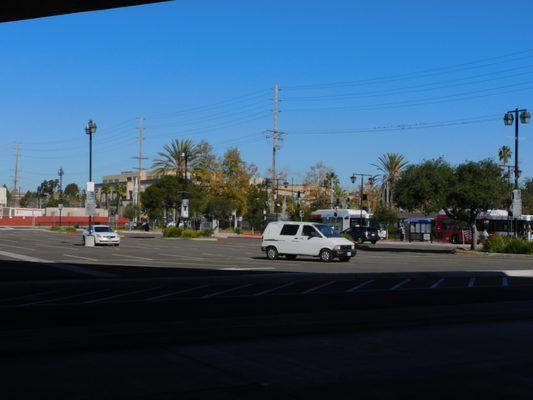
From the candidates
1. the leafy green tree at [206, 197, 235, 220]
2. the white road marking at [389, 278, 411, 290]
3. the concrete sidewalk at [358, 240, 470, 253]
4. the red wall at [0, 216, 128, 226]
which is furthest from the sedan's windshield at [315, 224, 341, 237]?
the red wall at [0, 216, 128, 226]

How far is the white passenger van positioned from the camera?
32250 millimetres

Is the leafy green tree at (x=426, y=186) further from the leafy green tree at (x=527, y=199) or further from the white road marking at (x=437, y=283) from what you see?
the white road marking at (x=437, y=283)

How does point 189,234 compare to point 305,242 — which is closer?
point 305,242

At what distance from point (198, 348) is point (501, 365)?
13.9 ft

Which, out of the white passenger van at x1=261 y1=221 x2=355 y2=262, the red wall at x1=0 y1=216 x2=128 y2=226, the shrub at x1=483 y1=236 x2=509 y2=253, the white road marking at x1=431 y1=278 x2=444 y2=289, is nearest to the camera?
the white road marking at x1=431 y1=278 x2=444 y2=289

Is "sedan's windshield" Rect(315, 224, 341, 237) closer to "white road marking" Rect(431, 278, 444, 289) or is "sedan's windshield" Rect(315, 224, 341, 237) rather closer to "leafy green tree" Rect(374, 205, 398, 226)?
"white road marking" Rect(431, 278, 444, 289)

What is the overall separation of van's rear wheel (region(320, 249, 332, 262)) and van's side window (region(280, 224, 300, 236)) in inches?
67.2

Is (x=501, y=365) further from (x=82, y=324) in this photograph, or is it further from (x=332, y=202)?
(x=332, y=202)

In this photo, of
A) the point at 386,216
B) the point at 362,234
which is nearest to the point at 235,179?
the point at 386,216

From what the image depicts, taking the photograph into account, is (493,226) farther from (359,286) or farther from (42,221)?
(42,221)

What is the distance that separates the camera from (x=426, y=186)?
44500 mm

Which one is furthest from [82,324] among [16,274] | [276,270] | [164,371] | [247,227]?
[247,227]

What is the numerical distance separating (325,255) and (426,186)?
577 inches

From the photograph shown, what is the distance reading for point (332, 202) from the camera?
4060 inches
